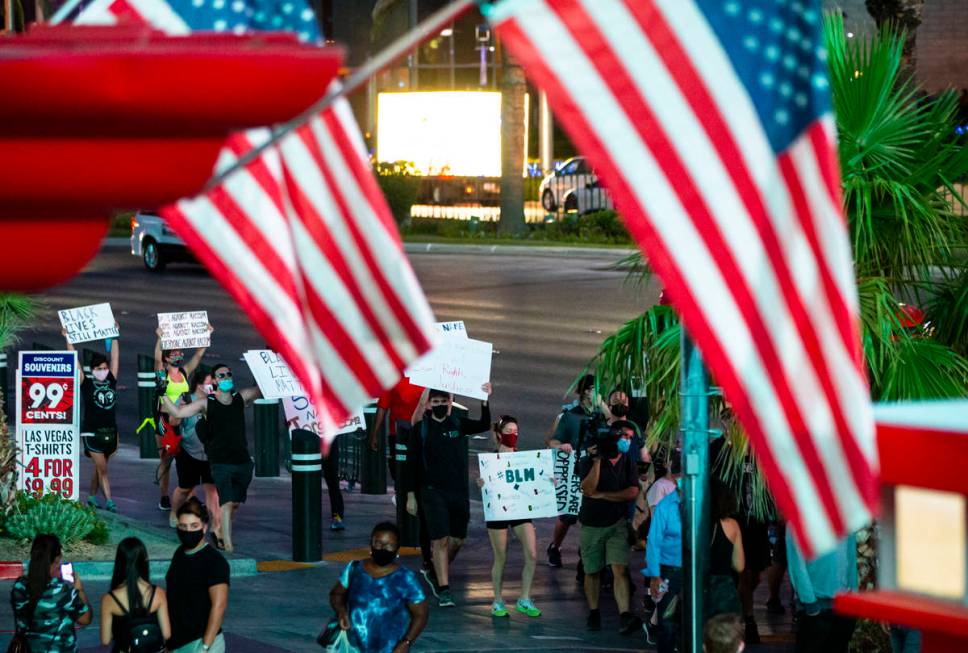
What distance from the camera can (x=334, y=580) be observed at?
14445 millimetres

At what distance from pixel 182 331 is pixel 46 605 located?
8.84 meters

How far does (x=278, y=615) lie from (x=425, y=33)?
9.94 meters

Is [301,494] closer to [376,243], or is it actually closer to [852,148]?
[852,148]

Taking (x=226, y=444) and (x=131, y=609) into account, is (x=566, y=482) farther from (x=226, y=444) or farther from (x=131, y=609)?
(x=131, y=609)

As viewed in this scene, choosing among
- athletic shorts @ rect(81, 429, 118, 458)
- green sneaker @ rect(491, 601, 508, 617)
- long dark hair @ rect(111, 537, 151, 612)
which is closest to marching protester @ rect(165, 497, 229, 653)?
long dark hair @ rect(111, 537, 151, 612)

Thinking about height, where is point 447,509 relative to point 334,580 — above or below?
above

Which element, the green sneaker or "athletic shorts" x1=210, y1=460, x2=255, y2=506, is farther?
"athletic shorts" x1=210, y1=460, x2=255, y2=506

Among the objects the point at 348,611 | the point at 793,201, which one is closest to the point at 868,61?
the point at 348,611

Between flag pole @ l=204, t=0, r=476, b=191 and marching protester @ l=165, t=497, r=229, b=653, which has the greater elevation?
flag pole @ l=204, t=0, r=476, b=191

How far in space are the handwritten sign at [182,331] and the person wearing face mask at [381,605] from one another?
8679mm

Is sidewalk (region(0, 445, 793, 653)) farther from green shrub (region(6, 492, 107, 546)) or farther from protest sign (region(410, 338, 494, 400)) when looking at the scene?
protest sign (region(410, 338, 494, 400))

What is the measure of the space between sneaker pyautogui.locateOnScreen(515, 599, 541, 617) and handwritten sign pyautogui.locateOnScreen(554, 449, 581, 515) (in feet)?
4.94

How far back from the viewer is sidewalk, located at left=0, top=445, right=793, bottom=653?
1266 centimetres

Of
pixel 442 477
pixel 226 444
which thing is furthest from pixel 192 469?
pixel 442 477
